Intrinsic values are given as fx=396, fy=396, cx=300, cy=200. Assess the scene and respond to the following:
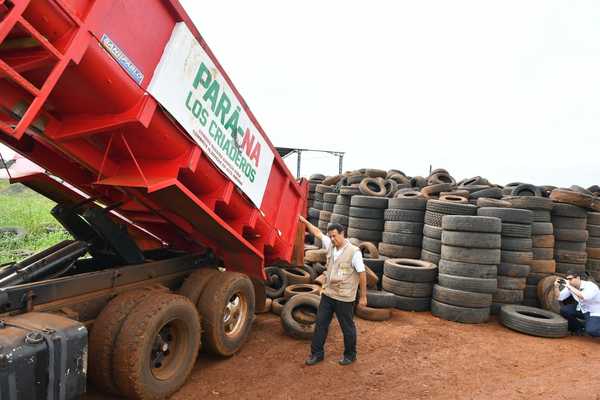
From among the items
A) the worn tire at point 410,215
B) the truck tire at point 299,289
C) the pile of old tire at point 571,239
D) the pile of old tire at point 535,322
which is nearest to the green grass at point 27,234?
the truck tire at point 299,289

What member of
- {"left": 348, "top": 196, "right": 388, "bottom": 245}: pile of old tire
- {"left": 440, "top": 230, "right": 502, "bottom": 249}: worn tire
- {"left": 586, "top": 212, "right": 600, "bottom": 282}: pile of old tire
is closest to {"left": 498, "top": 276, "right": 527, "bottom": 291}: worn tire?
{"left": 440, "top": 230, "right": 502, "bottom": 249}: worn tire

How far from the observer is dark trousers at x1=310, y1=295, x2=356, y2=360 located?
4742 mm

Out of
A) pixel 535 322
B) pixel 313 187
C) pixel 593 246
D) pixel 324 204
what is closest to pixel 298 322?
pixel 535 322

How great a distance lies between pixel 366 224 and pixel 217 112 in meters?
5.66

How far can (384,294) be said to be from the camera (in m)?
6.79

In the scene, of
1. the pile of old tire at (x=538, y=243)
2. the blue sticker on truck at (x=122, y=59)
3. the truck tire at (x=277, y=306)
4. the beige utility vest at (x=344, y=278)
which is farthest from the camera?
the pile of old tire at (x=538, y=243)

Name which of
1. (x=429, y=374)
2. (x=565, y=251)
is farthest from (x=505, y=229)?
(x=429, y=374)

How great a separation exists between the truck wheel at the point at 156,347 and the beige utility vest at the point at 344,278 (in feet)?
5.28

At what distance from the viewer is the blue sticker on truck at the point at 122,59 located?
9.41ft

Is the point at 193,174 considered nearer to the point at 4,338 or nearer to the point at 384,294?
the point at 4,338

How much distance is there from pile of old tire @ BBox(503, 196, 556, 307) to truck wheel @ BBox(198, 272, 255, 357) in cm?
563

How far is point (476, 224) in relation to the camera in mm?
6723

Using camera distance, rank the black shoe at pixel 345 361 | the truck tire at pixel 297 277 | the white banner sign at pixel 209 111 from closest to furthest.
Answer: the white banner sign at pixel 209 111, the black shoe at pixel 345 361, the truck tire at pixel 297 277

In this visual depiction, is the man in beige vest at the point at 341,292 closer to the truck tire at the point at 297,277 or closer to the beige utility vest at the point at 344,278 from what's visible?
the beige utility vest at the point at 344,278
